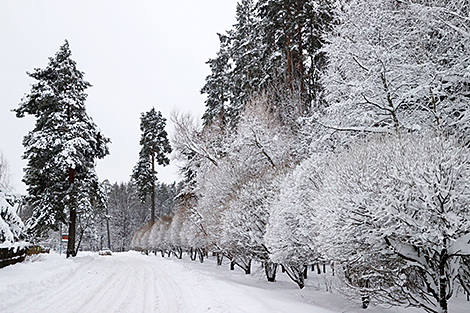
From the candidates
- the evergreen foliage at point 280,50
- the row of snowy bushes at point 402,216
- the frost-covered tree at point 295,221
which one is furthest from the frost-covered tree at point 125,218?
the row of snowy bushes at point 402,216

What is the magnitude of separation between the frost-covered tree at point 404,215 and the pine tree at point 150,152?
1417 inches

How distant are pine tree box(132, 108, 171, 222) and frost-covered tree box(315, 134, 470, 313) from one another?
36.0 m

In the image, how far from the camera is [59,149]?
21266mm

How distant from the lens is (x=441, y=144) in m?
5.20

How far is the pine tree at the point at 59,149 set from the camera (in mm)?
20594

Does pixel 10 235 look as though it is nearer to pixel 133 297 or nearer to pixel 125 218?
pixel 133 297

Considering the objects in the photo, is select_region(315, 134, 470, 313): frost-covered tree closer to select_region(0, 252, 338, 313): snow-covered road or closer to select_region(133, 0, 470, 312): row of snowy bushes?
select_region(133, 0, 470, 312): row of snowy bushes

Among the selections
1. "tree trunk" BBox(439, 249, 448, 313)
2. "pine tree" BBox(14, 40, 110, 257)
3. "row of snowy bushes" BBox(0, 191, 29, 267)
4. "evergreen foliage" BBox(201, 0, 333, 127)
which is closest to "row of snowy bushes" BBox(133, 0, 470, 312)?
"tree trunk" BBox(439, 249, 448, 313)

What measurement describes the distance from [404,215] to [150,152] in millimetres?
38506

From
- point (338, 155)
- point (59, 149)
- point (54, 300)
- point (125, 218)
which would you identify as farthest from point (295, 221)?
point (125, 218)

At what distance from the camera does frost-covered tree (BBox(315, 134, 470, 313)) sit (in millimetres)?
4879

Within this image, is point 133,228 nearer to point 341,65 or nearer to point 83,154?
point 83,154

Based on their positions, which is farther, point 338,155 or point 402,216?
point 338,155

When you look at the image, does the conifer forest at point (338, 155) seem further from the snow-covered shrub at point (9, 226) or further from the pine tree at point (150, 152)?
the pine tree at point (150, 152)
